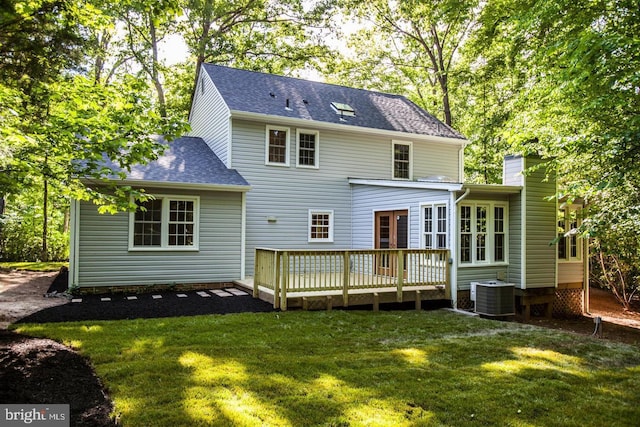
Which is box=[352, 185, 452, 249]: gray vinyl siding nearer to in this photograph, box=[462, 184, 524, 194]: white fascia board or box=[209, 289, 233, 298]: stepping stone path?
box=[462, 184, 524, 194]: white fascia board

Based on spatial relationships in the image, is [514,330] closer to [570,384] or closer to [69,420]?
[570,384]

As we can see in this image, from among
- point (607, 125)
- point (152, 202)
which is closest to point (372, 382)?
point (607, 125)

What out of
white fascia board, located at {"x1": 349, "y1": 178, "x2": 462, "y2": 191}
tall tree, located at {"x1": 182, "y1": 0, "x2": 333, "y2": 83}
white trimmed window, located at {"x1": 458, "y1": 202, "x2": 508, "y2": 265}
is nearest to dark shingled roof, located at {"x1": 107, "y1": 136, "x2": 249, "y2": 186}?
white fascia board, located at {"x1": 349, "y1": 178, "x2": 462, "y2": 191}

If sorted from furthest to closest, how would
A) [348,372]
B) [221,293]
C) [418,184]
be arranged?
[418,184], [221,293], [348,372]

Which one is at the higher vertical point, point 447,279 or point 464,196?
point 464,196

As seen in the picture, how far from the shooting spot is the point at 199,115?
51.5 feet

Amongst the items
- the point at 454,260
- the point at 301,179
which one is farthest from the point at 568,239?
the point at 301,179

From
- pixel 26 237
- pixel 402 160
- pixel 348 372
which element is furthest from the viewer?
pixel 26 237

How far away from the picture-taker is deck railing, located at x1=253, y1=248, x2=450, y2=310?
8.45 meters

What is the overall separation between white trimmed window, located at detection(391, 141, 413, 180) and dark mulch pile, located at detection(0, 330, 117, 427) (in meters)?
11.5

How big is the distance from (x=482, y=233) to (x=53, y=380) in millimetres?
9191

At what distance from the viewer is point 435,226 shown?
10.4m

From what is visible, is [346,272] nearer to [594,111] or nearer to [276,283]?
[276,283]

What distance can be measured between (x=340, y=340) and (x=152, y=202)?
6.56m
